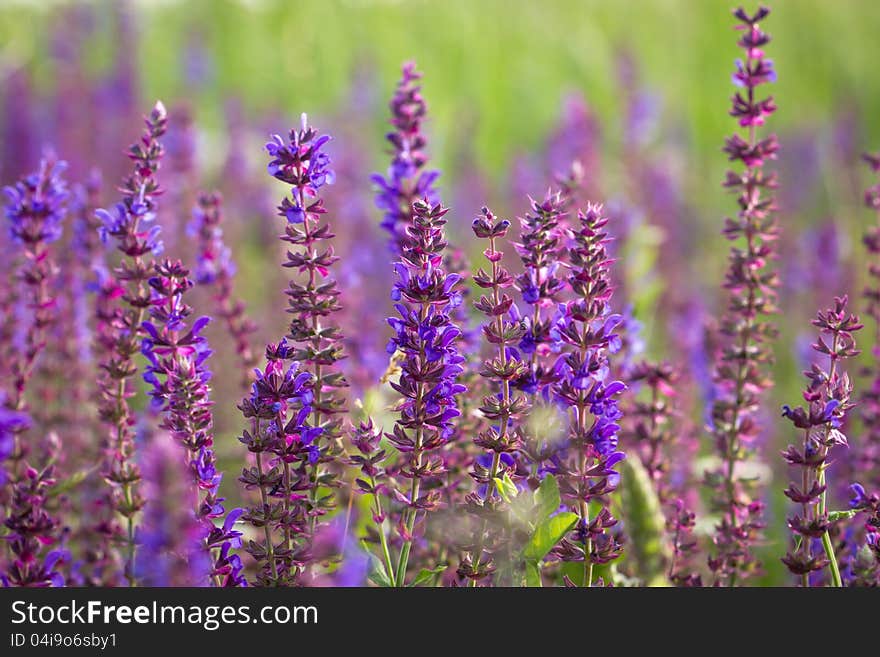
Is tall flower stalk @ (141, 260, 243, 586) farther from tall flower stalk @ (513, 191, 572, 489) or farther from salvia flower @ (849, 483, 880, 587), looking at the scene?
salvia flower @ (849, 483, 880, 587)

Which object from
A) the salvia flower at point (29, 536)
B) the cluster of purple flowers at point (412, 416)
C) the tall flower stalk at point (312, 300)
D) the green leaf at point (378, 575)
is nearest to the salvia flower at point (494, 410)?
the cluster of purple flowers at point (412, 416)

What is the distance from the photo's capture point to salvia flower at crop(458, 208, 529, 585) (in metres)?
1.75

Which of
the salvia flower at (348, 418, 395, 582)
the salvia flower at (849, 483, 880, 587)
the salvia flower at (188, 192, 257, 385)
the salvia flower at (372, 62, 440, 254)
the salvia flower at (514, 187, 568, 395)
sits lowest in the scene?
the salvia flower at (849, 483, 880, 587)

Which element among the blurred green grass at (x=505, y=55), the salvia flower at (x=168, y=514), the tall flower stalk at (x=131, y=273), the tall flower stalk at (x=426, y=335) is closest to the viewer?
the salvia flower at (x=168, y=514)

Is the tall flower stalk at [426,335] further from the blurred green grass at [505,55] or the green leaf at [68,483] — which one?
the blurred green grass at [505,55]

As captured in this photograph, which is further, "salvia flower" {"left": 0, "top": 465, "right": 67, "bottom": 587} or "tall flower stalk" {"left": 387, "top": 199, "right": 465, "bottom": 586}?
"salvia flower" {"left": 0, "top": 465, "right": 67, "bottom": 587}

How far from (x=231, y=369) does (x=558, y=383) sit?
2.49 metres

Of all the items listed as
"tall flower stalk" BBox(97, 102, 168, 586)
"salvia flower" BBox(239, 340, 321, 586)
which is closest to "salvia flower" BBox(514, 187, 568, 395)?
"salvia flower" BBox(239, 340, 321, 586)

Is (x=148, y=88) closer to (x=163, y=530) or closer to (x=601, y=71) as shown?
(x=601, y=71)

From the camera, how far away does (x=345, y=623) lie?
1.67 meters

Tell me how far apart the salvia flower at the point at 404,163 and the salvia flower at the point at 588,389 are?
25.2 inches

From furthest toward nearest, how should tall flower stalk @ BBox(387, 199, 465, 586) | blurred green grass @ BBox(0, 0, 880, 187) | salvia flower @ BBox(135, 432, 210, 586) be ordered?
1. blurred green grass @ BBox(0, 0, 880, 187)
2. tall flower stalk @ BBox(387, 199, 465, 586)
3. salvia flower @ BBox(135, 432, 210, 586)

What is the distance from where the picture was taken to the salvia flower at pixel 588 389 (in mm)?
1723

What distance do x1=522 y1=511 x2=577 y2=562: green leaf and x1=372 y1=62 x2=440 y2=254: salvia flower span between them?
778mm
